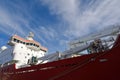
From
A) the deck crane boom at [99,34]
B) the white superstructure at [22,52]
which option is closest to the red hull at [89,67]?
the deck crane boom at [99,34]

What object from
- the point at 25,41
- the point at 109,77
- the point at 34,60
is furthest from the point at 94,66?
the point at 25,41

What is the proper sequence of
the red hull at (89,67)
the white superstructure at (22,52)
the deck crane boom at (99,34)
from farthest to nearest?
the white superstructure at (22,52), the deck crane boom at (99,34), the red hull at (89,67)

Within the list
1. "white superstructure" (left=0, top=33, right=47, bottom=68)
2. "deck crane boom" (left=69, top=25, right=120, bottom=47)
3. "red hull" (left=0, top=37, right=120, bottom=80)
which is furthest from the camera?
"white superstructure" (left=0, top=33, right=47, bottom=68)

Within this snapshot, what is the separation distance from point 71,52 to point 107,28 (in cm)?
249

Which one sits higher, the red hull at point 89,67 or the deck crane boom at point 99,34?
the deck crane boom at point 99,34

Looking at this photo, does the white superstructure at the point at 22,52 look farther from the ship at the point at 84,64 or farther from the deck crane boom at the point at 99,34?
the deck crane boom at the point at 99,34

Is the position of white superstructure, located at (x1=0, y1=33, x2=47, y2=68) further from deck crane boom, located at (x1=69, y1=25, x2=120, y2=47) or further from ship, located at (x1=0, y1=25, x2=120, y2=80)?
deck crane boom, located at (x1=69, y1=25, x2=120, y2=47)

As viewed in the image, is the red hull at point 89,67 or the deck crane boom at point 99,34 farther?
the deck crane boom at point 99,34

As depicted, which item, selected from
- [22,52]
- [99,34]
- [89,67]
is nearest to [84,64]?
[89,67]

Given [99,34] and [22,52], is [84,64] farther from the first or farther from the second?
[22,52]

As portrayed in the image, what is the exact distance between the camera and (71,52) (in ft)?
31.5

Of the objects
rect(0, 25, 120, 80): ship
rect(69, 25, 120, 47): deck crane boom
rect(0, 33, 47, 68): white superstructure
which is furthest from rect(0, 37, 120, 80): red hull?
rect(0, 33, 47, 68): white superstructure

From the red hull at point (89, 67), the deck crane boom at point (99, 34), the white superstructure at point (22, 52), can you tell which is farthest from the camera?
the white superstructure at point (22, 52)

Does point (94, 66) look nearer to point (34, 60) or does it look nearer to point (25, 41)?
point (34, 60)
